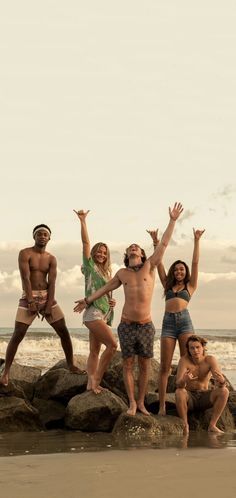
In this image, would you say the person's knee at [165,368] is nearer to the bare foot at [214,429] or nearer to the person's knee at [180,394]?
the person's knee at [180,394]

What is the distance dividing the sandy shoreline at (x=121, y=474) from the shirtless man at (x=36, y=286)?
297cm

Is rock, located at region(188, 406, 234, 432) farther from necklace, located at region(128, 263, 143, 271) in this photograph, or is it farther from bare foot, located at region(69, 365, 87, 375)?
necklace, located at region(128, 263, 143, 271)

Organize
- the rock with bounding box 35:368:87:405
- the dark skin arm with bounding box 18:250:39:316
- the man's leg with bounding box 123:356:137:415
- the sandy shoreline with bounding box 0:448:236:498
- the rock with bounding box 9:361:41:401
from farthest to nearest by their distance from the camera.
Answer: the rock with bounding box 9:361:41:401, the rock with bounding box 35:368:87:405, the dark skin arm with bounding box 18:250:39:316, the man's leg with bounding box 123:356:137:415, the sandy shoreline with bounding box 0:448:236:498

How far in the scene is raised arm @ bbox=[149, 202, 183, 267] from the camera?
28.2 ft

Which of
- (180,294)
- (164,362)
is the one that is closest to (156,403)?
(164,362)

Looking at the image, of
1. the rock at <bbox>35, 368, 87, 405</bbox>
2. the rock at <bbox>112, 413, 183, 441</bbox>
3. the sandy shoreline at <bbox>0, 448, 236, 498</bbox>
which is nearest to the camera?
the sandy shoreline at <bbox>0, 448, 236, 498</bbox>

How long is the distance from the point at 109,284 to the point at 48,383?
2464 millimetres

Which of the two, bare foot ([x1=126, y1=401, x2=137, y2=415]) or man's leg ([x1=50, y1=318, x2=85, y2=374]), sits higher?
man's leg ([x1=50, y1=318, x2=85, y2=374])

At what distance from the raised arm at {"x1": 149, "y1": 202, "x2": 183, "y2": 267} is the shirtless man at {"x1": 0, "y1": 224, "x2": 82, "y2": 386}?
164 centimetres

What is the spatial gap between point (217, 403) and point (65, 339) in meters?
2.44

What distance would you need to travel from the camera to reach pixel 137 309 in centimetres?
854

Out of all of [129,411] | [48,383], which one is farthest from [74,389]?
[129,411]

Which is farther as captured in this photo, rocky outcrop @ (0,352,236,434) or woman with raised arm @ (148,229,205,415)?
woman with raised arm @ (148,229,205,415)

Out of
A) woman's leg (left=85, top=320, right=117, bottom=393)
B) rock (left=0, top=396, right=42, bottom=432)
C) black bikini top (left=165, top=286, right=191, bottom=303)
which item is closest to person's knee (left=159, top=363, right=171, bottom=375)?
woman's leg (left=85, top=320, right=117, bottom=393)
